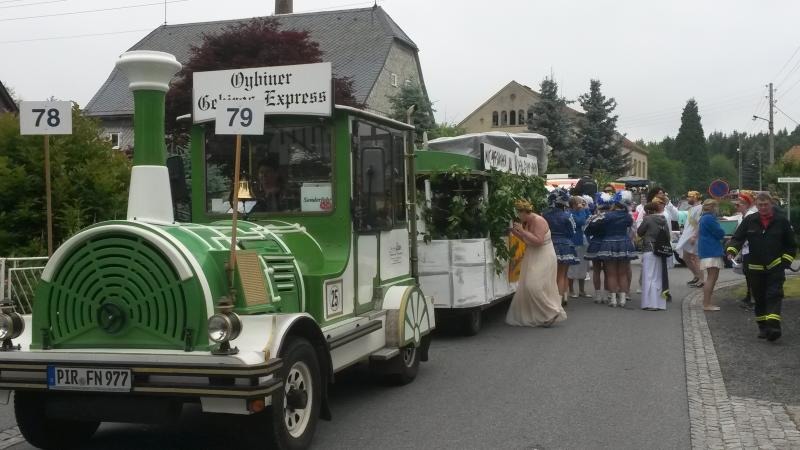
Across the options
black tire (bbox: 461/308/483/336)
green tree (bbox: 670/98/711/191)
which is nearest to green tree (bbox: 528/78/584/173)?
black tire (bbox: 461/308/483/336)

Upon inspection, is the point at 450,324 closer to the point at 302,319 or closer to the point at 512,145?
the point at 512,145

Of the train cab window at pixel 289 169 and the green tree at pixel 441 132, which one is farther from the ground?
the green tree at pixel 441 132

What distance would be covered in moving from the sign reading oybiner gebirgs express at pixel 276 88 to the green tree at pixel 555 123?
40625 mm

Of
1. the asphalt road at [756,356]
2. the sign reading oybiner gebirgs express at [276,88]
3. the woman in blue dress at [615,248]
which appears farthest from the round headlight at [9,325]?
the woman in blue dress at [615,248]

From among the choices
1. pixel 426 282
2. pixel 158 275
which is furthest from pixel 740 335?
pixel 158 275

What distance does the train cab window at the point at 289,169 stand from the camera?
22.0 ft

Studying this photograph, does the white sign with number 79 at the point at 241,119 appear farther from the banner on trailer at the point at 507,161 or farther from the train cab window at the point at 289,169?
the banner on trailer at the point at 507,161

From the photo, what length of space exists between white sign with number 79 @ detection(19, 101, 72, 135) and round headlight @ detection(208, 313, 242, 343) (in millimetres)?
2199

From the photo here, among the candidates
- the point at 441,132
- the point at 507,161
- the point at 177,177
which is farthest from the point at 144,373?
the point at 441,132

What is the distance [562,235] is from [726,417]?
7098mm

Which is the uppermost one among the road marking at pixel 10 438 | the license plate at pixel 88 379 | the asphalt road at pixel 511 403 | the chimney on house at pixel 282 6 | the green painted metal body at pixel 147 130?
the chimney on house at pixel 282 6

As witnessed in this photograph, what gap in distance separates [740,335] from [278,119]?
664 centimetres

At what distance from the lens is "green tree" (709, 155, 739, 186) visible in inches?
5285

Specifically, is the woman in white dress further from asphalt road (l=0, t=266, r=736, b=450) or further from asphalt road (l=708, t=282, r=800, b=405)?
asphalt road (l=708, t=282, r=800, b=405)
